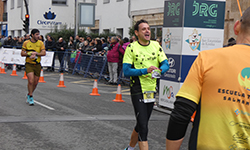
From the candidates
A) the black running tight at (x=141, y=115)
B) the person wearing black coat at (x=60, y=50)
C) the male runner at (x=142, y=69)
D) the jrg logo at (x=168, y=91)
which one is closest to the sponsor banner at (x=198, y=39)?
the jrg logo at (x=168, y=91)

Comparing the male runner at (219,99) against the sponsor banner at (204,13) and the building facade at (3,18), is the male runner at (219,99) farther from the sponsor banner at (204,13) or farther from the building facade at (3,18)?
the building facade at (3,18)

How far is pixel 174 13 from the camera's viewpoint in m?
10.1

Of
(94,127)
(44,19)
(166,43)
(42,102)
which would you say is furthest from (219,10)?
(44,19)

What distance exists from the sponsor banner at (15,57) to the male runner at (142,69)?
16.9 meters

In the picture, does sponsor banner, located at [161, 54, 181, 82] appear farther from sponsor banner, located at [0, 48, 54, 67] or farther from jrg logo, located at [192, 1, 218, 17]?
sponsor banner, located at [0, 48, 54, 67]

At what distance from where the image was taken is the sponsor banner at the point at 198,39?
973 cm

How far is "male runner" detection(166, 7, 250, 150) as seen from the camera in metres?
2.19

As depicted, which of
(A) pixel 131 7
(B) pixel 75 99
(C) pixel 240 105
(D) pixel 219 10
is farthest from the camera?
(A) pixel 131 7

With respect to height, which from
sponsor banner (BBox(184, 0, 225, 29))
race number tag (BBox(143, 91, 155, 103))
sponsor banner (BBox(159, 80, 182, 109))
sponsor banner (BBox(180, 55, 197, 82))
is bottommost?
sponsor banner (BBox(159, 80, 182, 109))

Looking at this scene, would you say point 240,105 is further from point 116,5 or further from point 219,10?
point 116,5

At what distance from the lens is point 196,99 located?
89.0 inches

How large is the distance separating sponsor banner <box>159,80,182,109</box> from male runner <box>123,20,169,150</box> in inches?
186

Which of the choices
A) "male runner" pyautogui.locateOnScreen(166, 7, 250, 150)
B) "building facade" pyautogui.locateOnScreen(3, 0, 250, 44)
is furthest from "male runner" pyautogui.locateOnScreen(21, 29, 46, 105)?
"building facade" pyautogui.locateOnScreen(3, 0, 250, 44)

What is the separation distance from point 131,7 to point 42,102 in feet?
61.4
